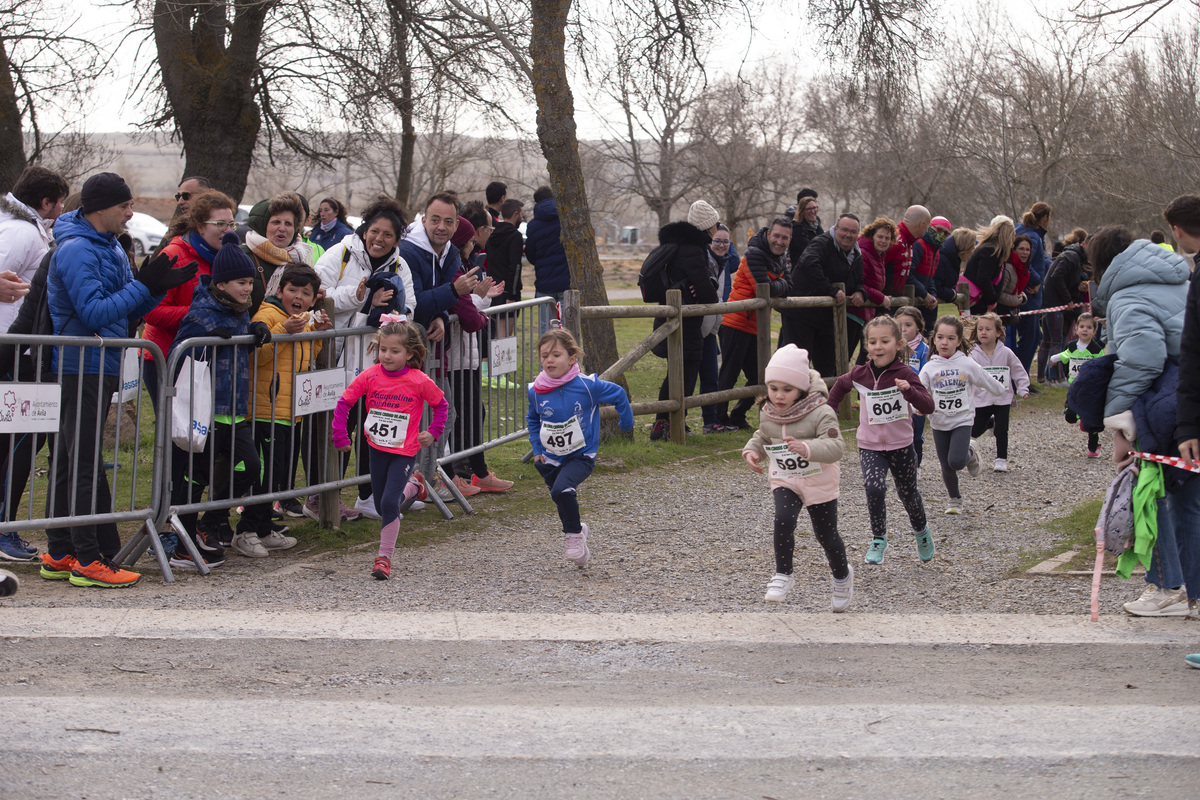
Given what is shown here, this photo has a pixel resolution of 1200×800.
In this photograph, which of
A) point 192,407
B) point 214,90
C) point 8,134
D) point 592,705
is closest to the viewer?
point 592,705

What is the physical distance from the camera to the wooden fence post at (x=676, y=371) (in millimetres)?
10672

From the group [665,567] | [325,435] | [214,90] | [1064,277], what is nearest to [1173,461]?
[665,567]

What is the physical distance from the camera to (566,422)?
6.39 m

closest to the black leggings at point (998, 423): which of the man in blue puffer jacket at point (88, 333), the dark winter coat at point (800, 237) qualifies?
the dark winter coat at point (800, 237)

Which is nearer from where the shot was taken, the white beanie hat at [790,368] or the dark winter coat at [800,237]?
the white beanie hat at [790,368]

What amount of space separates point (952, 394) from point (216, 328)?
16.3 ft

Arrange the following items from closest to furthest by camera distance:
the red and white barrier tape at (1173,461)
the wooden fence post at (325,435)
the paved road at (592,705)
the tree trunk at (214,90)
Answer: the paved road at (592,705) < the red and white barrier tape at (1173,461) < the wooden fence post at (325,435) < the tree trunk at (214,90)

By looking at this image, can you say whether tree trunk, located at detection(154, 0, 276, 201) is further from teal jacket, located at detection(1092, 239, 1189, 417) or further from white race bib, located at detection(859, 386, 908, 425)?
teal jacket, located at detection(1092, 239, 1189, 417)

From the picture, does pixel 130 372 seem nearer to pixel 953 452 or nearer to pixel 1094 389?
pixel 1094 389

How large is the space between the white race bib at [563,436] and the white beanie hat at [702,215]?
15.9 feet

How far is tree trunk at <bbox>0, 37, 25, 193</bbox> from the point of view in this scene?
14562 millimetres

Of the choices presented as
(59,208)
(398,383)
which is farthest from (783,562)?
(59,208)

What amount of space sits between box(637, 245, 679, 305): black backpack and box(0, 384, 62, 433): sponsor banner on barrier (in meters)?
6.26

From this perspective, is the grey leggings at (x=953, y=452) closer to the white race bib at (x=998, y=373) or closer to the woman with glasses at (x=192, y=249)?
the white race bib at (x=998, y=373)
